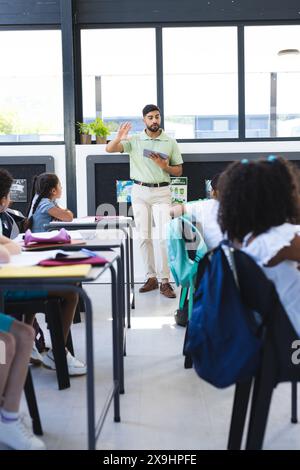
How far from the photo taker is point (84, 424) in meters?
2.14

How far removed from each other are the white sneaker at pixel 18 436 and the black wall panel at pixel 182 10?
15.0 feet

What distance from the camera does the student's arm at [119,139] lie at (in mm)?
4852

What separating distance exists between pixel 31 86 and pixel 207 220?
3659mm

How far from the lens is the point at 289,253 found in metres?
1.61

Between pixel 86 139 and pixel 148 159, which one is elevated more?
pixel 86 139

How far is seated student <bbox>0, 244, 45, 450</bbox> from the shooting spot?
1.79 meters

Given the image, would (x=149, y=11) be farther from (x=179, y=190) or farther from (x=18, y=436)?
(x=18, y=436)

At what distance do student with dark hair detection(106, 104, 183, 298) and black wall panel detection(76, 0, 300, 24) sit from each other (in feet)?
4.08

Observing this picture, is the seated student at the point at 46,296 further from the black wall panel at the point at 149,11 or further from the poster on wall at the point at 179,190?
the black wall panel at the point at 149,11

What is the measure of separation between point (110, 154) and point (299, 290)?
3.87m

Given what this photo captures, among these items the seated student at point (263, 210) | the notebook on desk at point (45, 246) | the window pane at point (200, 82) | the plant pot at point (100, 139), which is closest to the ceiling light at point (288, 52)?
the window pane at point (200, 82)
